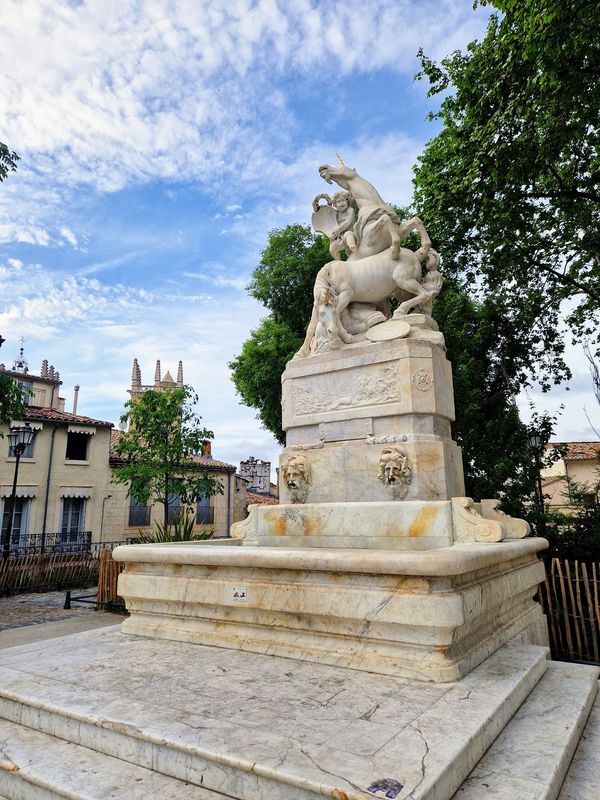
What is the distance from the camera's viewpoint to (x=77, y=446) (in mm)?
24766

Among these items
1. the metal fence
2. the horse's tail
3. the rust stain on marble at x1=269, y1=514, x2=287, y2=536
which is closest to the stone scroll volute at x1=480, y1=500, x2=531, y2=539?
the rust stain on marble at x1=269, y1=514, x2=287, y2=536

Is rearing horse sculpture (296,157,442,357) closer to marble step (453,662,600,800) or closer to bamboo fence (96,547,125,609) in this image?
marble step (453,662,600,800)

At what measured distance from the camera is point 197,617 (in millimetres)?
4160

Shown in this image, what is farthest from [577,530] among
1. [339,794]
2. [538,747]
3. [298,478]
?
[339,794]

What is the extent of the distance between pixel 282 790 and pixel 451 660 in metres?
1.52

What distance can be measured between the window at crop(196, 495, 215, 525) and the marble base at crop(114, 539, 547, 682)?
2364 cm

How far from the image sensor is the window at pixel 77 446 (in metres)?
24.5

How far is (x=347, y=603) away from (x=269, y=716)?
1.03 metres

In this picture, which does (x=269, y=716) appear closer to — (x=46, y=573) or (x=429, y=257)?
(x=429, y=257)

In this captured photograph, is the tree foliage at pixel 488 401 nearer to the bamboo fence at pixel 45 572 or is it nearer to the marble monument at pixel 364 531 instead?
the marble monument at pixel 364 531

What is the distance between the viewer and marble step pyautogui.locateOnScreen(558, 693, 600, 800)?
7.34ft

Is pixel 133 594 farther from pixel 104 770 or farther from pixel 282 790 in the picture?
pixel 282 790

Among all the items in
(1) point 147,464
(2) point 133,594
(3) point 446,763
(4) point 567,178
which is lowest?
(3) point 446,763

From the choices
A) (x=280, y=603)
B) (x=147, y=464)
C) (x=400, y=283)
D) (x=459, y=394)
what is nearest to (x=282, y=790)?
(x=280, y=603)
